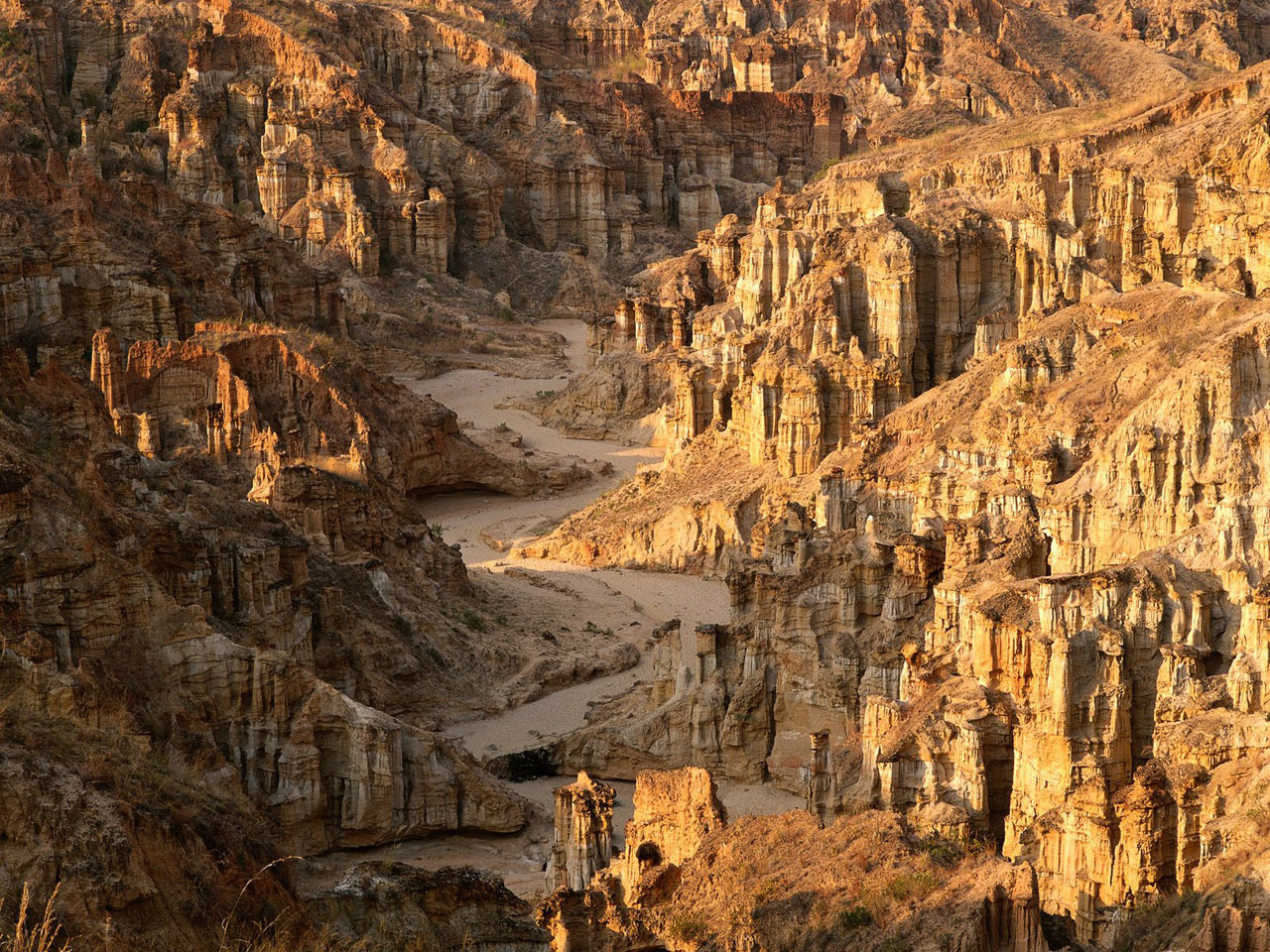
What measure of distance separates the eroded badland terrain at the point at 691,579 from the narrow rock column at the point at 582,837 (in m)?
0.05

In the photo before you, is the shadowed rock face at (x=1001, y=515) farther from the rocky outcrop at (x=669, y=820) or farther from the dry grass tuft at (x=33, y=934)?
the dry grass tuft at (x=33, y=934)

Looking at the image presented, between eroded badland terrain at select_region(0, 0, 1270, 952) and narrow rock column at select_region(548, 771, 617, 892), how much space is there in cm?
5

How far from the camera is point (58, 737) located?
→ 20062 mm

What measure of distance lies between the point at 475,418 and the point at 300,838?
118ft

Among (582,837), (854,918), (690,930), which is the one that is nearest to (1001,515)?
(582,837)

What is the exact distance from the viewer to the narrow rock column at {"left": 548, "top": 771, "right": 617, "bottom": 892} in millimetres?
26328

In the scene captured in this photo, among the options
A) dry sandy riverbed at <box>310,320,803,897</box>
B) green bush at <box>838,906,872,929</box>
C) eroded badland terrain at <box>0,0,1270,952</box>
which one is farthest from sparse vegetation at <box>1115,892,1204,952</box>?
dry sandy riverbed at <box>310,320,803,897</box>

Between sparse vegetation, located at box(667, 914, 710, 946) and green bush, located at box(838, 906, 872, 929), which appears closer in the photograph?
green bush, located at box(838, 906, 872, 929)

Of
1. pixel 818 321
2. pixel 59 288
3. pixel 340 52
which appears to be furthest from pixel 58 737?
pixel 340 52

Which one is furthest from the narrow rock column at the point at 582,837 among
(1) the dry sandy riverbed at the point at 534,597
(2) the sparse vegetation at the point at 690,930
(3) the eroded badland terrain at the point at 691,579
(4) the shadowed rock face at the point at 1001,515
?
(2) the sparse vegetation at the point at 690,930

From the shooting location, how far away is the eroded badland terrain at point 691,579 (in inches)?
790

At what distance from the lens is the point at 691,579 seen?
45.2 metres

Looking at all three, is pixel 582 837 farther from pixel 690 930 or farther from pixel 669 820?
pixel 690 930

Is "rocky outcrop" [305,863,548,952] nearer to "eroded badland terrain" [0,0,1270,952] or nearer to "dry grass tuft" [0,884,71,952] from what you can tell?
"eroded badland terrain" [0,0,1270,952]
